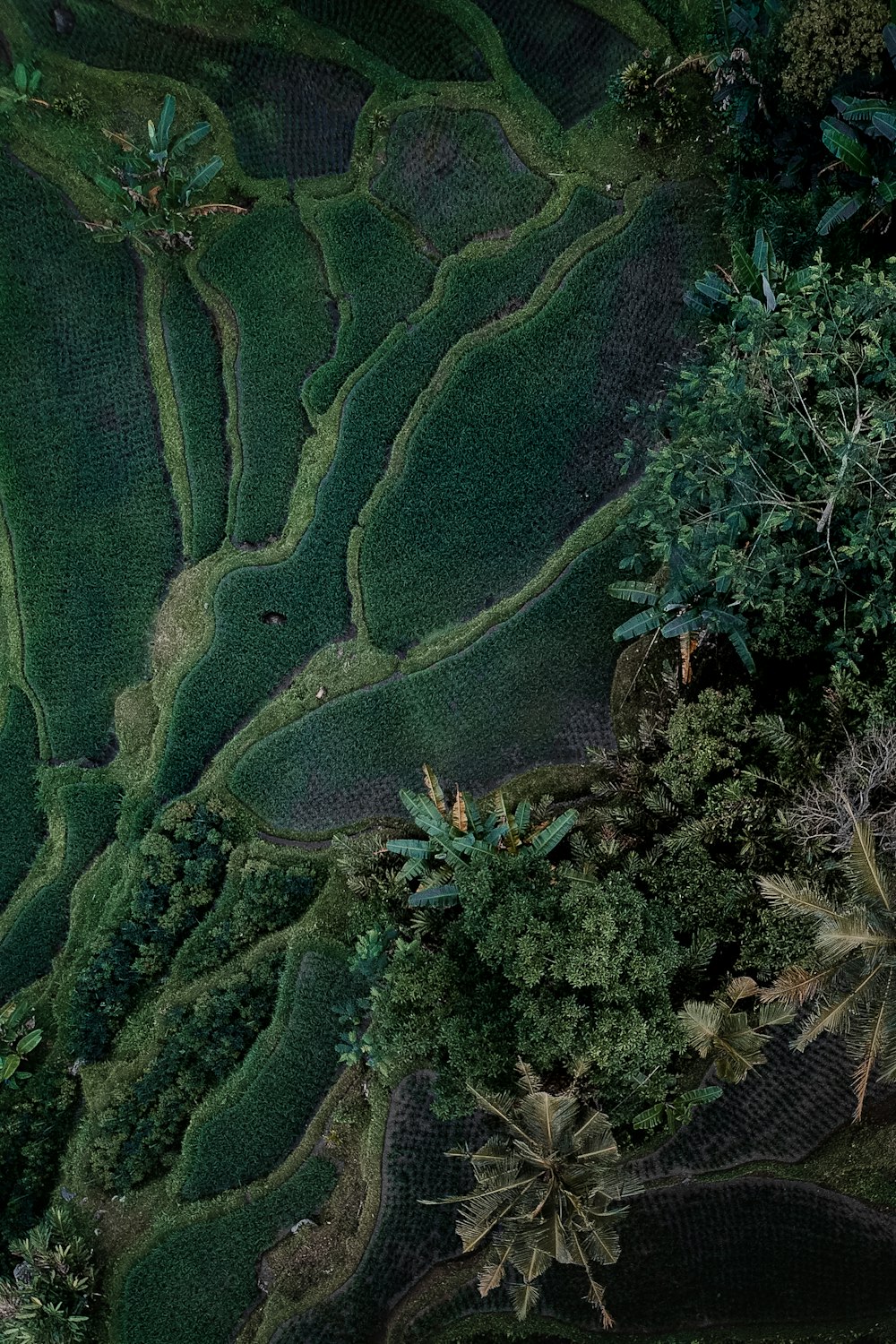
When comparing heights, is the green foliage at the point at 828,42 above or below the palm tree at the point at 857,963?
above

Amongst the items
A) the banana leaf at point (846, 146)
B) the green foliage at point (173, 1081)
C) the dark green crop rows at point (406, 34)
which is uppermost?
the dark green crop rows at point (406, 34)

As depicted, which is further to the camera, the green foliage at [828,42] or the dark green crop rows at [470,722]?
the dark green crop rows at [470,722]

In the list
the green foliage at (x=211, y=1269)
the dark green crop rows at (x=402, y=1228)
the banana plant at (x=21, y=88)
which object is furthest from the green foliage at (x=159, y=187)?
the green foliage at (x=211, y=1269)

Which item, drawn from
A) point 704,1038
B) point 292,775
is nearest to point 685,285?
point 292,775

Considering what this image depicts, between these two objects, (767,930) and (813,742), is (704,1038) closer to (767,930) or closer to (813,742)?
(767,930)

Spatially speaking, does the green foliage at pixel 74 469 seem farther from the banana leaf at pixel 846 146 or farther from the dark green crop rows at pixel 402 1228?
the banana leaf at pixel 846 146

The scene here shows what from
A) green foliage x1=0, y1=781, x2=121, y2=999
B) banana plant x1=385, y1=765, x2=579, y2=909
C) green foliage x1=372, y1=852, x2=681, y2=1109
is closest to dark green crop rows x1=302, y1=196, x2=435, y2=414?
banana plant x1=385, y1=765, x2=579, y2=909

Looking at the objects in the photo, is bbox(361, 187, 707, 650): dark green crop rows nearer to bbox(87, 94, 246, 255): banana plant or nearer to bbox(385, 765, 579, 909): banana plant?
bbox(385, 765, 579, 909): banana plant
